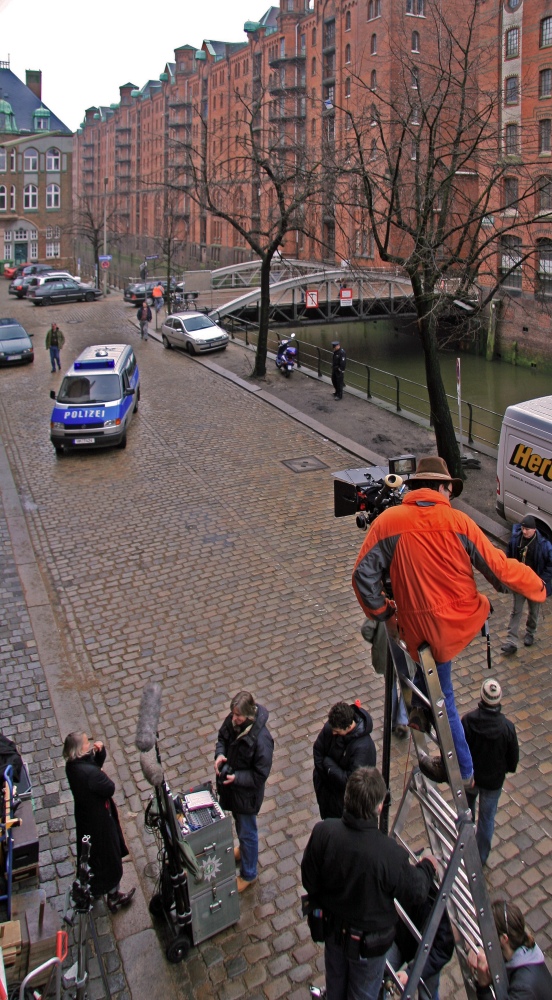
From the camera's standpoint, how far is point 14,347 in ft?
88.5

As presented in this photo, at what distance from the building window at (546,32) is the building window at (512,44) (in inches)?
60.9

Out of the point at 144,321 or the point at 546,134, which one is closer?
the point at 144,321

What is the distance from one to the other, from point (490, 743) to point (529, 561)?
376 centimetres

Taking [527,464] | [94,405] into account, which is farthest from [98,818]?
[94,405]

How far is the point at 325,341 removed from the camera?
173ft

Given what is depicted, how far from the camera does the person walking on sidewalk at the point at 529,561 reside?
919 centimetres

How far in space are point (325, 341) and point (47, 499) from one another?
→ 39379 mm

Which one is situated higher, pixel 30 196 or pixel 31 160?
pixel 31 160

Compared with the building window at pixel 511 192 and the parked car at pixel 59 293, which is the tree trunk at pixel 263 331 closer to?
the building window at pixel 511 192

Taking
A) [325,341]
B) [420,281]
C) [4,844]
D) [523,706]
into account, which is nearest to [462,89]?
[420,281]

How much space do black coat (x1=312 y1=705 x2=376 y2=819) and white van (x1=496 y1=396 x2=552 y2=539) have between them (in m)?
7.15

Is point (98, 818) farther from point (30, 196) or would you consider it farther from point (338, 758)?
point (30, 196)

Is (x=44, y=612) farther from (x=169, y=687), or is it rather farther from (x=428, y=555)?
(x=428, y=555)

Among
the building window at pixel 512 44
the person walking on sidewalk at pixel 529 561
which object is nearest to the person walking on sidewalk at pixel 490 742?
the person walking on sidewalk at pixel 529 561
